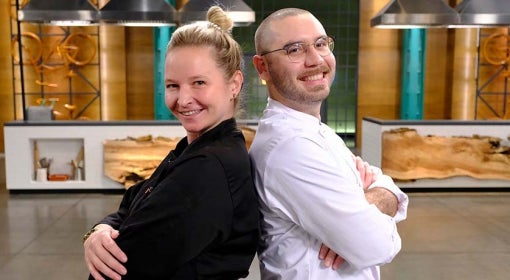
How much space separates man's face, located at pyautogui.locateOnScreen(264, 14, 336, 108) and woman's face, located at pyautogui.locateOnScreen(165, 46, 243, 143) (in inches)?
7.2

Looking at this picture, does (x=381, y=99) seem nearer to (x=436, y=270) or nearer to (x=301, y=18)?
(x=436, y=270)

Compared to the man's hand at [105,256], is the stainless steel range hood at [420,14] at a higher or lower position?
higher

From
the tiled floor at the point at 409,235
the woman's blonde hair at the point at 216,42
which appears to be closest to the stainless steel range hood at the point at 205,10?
the tiled floor at the point at 409,235

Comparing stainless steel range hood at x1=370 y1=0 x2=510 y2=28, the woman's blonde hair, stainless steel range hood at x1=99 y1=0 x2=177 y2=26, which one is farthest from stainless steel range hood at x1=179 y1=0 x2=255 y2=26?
the woman's blonde hair

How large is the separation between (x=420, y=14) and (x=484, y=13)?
81cm

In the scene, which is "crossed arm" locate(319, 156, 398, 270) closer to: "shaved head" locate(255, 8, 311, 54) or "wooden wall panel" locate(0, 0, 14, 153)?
"shaved head" locate(255, 8, 311, 54)

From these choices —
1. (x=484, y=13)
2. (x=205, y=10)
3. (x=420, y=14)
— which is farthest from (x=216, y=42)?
(x=484, y=13)

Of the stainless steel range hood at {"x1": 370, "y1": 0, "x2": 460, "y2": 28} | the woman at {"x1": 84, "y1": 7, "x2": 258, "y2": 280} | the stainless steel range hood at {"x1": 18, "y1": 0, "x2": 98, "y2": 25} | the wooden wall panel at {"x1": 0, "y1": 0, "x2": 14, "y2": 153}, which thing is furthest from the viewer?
the wooden wall panel at {"x1": 0, "y1": 0, "x2": 14, "y2": 153}

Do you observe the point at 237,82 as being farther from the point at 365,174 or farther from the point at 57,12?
the point at 57,12

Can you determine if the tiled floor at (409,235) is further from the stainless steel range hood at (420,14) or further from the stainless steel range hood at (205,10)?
the stainless steel range hood at (205,10)

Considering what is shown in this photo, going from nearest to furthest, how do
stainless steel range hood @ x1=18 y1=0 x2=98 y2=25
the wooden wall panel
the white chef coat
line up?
the white chef coat
stainless steel range hood @ x1=18 y1=0 x2=98 y2=25
the wooden wall panel

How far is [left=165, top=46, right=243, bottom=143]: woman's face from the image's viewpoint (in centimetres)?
155

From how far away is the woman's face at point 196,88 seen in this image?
5.09 feet

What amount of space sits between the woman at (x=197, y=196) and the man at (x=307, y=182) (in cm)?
11
